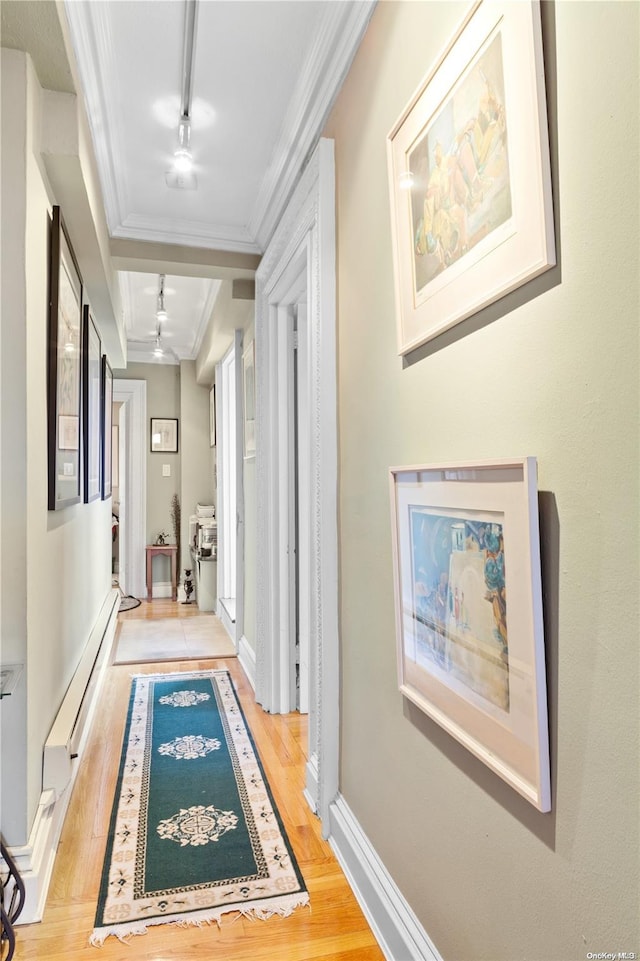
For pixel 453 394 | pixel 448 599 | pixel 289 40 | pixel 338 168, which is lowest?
pixel 448 599

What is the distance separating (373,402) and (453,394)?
0.47 meters

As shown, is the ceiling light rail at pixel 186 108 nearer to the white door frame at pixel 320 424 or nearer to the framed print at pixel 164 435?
the white door frame at pixel 320 424

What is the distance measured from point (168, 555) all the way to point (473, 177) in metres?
5.68

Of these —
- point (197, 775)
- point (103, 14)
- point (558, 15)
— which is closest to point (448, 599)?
point (558, 15)

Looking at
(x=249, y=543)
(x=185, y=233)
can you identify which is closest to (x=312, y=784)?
(x=249, y=543)

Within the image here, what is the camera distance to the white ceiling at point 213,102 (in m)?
1.72

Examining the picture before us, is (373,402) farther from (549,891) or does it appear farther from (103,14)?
(103,14)

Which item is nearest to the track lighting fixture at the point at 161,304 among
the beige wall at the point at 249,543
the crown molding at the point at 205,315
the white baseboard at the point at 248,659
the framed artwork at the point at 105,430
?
the crown molding at the point at 205,315

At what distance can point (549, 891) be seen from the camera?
2.89 feet

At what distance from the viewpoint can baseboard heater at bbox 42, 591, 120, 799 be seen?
1825 mm

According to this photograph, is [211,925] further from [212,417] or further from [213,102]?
[212,417]

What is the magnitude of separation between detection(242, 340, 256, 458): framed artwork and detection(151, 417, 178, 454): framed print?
2799mm

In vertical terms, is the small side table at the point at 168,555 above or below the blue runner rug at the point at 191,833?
above

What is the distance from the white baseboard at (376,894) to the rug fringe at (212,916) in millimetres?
167
